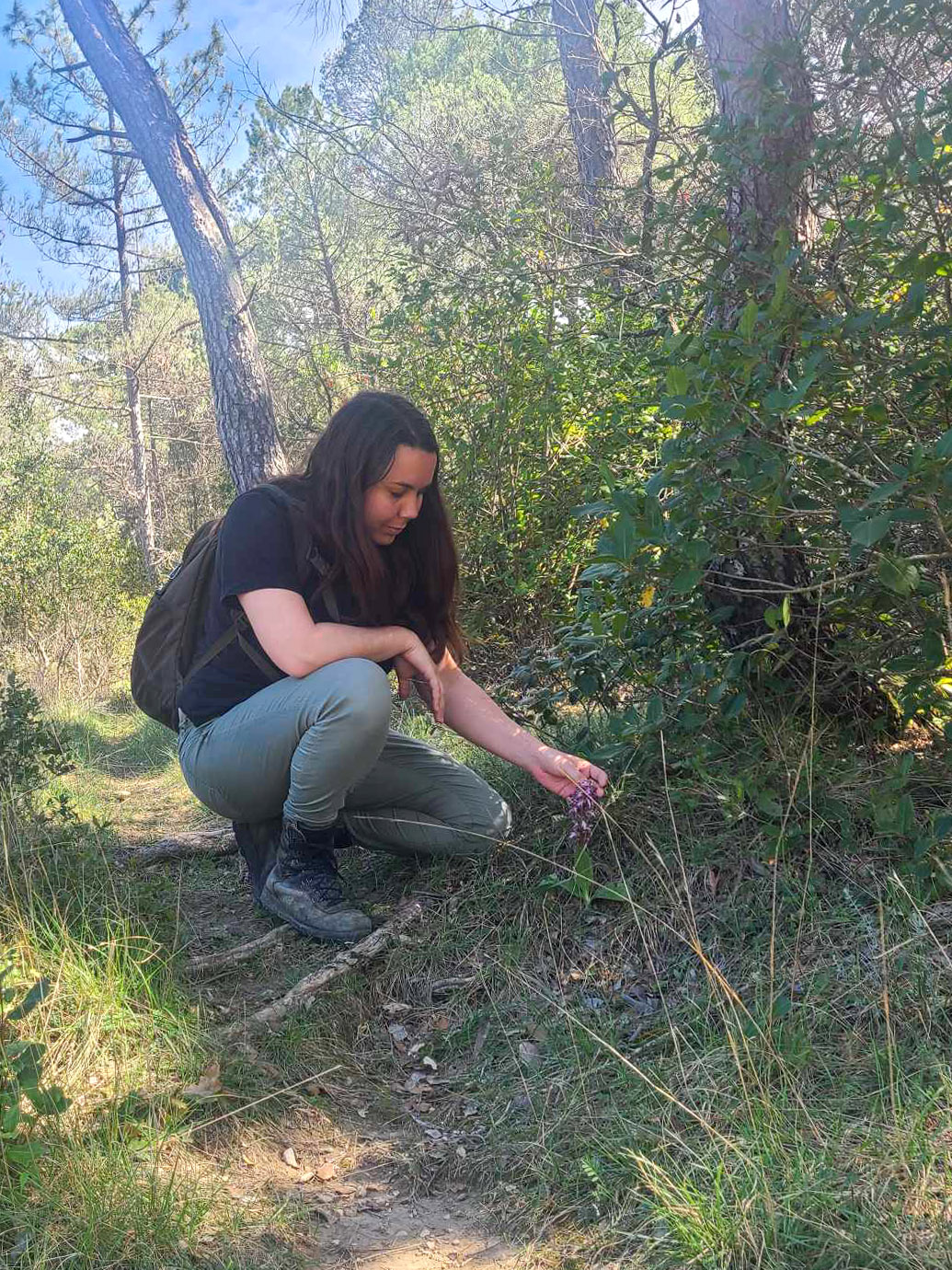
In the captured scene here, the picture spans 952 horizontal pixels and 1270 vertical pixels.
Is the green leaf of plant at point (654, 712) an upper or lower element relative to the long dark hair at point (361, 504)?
lower

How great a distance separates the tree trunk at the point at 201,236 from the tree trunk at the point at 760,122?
5298mm

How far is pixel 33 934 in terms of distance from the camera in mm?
2441

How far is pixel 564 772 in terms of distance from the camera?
2842mm

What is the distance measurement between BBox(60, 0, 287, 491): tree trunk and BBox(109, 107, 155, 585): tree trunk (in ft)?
25.6

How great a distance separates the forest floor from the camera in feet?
5.63

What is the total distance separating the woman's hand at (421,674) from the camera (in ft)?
9.97

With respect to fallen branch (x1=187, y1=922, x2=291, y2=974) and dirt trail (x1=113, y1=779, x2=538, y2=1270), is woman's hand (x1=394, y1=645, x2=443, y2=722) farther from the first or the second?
dirt trail (x1=113, y1=779, x2=538, y2=1270)

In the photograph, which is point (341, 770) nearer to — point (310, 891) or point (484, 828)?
point (310, 891)

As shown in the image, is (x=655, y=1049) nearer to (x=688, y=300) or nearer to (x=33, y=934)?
(x=33, y=934)

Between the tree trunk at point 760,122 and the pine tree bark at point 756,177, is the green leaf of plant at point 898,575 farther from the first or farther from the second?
the tree trunk at point 760,122

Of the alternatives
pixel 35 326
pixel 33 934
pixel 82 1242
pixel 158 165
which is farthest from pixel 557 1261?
pixel 35 326

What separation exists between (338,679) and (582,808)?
76 centimetres

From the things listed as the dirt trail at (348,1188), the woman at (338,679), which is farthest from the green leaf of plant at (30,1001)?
the woman at (338,679)

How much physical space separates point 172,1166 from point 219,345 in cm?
711
